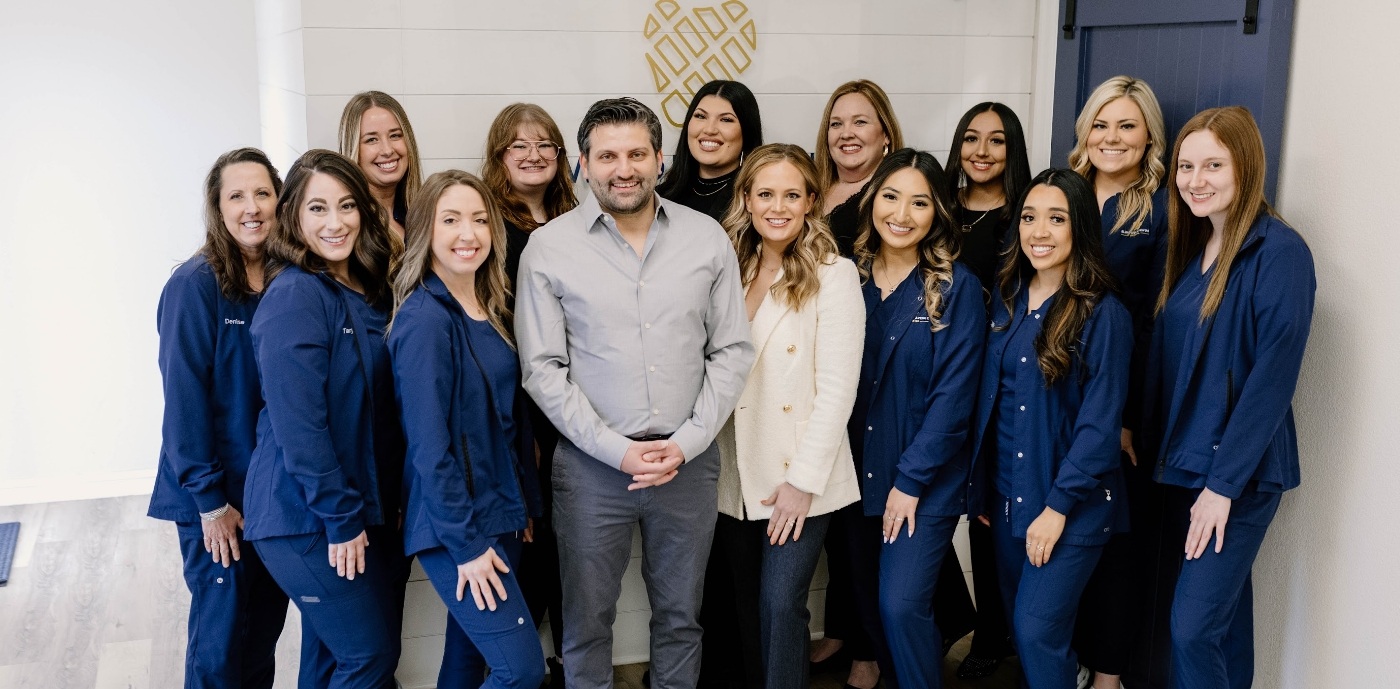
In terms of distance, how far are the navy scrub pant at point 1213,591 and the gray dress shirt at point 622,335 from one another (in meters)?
1.17

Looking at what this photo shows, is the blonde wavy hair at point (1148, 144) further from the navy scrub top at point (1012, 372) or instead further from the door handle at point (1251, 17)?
the navy scrub top at point (1012, 372)

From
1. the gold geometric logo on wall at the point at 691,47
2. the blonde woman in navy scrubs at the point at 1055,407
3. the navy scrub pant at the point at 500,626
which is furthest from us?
the gold geometric logo on wall at the point at 691,47

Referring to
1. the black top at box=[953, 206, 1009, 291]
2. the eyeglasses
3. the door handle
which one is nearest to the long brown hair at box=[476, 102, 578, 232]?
the eyeglasses

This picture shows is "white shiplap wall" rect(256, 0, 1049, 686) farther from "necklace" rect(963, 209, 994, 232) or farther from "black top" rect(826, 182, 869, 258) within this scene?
"necklace" rect(963, 209, 994, 232)

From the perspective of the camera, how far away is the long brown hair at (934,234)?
287 cm

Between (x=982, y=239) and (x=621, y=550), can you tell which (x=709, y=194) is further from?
(x=621, y=550)

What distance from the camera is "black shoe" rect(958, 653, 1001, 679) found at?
3.59 meters

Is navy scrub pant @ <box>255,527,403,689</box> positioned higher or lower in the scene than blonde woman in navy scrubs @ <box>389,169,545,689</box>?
lower

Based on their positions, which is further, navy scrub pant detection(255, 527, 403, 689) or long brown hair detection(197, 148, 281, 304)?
long brown hair detection(197, 148, 281, 304)

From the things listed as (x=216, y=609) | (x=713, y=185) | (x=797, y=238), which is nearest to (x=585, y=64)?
(x=713, y=185)

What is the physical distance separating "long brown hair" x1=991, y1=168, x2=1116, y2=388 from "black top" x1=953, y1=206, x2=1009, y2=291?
0.36 m

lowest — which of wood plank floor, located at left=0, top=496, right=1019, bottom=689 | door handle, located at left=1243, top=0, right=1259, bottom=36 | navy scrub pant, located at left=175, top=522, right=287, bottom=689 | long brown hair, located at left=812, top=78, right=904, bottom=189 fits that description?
wood plank floor, located at left=0, top=496, right=1019, bottom=689

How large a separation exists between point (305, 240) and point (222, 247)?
0.28m

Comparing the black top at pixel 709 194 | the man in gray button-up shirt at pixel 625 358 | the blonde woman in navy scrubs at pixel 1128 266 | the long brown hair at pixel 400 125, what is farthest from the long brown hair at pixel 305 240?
the blonde woman in navy scrubs at pixel 1128 266
